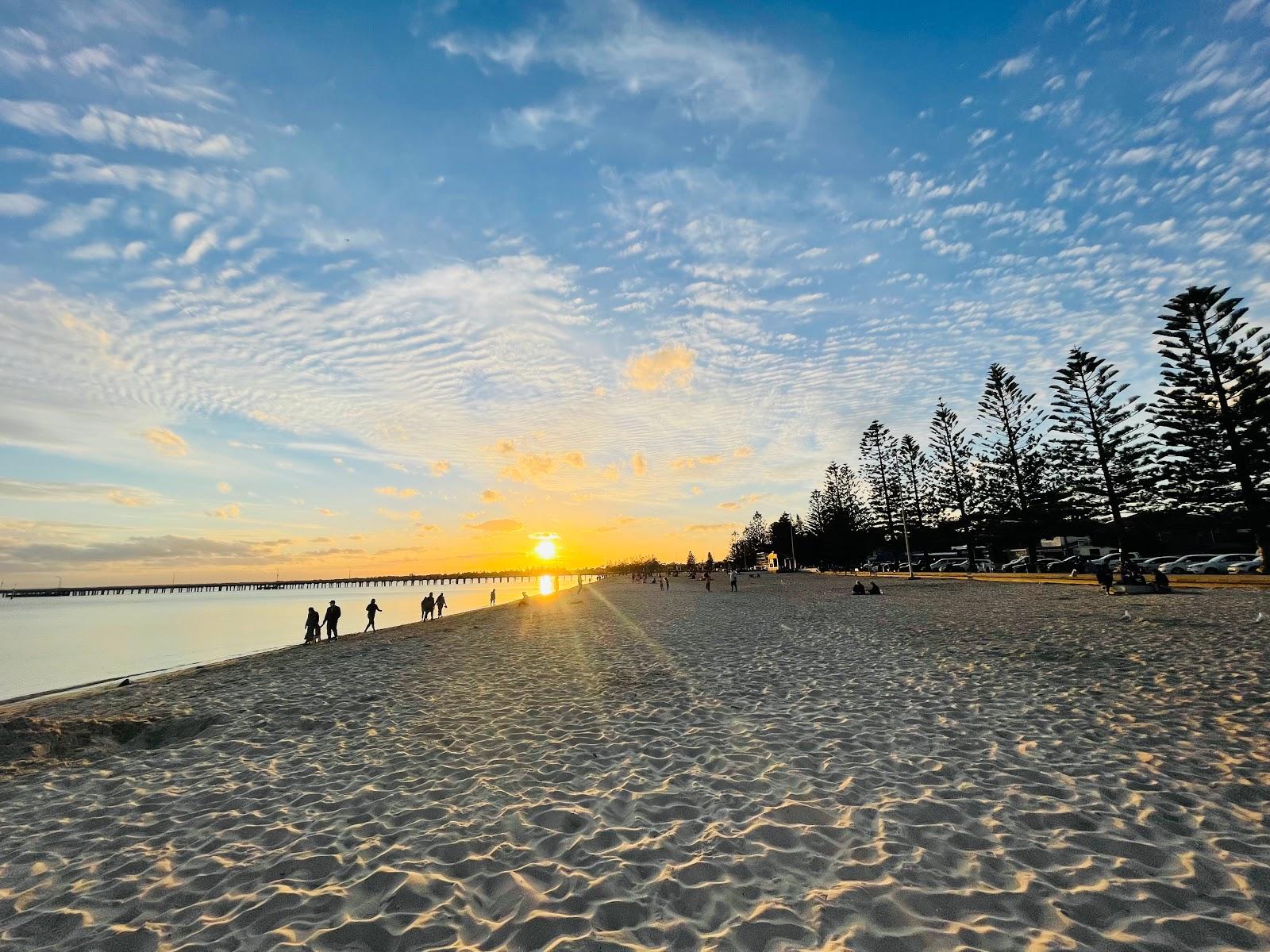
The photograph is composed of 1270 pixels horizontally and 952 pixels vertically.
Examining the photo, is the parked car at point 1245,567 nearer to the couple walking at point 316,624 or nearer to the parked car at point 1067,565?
the parked car at point 1067,565

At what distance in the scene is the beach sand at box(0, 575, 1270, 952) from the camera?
11.2ft

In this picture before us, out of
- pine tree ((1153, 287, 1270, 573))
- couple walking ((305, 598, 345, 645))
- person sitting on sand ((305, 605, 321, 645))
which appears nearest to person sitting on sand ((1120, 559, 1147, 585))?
pine tree ((1153, 287, 1270, 573))

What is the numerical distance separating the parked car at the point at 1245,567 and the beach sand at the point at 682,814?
27441mm

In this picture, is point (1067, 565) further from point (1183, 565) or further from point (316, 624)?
point (316, 624)

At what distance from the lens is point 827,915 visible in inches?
134

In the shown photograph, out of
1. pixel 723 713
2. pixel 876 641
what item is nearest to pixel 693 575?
pixel 876 641

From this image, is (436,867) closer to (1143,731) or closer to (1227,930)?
(1227,930)

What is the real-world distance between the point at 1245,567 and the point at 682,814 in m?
40.8

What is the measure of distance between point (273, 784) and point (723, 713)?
5.33m

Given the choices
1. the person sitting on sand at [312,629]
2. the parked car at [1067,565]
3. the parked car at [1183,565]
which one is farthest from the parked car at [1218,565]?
the person sitting on sand at [312,629]

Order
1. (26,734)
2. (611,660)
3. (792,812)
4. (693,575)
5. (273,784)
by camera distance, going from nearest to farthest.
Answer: (792,812), (273,784), (26,734), (611,660), (693,575)

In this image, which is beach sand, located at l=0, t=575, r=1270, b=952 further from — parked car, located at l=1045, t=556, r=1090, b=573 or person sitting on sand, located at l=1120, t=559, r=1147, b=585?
parked car, located at l=1045, t=556, r=1090, b=573

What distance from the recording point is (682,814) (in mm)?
4910

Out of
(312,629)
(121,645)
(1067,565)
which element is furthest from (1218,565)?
(121,645)
